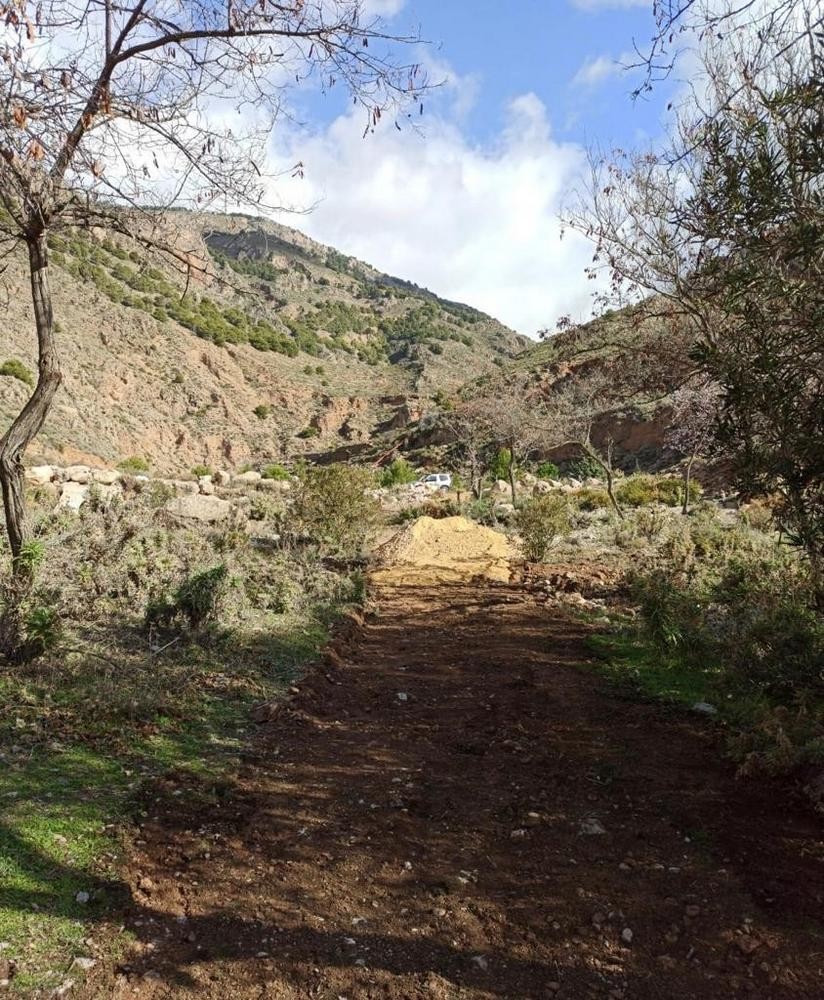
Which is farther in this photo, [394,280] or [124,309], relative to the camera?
[394,280]

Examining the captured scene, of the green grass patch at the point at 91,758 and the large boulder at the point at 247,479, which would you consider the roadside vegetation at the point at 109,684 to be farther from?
the large boulder at the point at 247,479

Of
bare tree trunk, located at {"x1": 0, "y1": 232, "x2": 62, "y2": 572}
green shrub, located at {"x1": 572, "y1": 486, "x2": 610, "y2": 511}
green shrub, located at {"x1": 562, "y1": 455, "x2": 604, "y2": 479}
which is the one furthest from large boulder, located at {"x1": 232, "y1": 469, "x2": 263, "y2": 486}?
bare tree trunk, located at {"x1": 0, "y1": 232, "x2": 62, "y2": 572}

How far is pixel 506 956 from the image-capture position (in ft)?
9.59

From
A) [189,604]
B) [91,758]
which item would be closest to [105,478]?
[189,604]

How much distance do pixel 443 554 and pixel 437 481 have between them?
70.8 feet

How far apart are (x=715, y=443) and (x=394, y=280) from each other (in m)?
112

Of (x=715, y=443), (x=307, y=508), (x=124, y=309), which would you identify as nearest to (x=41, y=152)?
(x=715, y=443)

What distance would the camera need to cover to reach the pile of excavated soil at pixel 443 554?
1345cm

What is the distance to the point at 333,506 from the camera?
13.7m

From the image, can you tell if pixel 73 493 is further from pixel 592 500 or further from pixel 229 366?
pixel 229 366

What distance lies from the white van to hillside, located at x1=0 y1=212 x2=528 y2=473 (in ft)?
42.1

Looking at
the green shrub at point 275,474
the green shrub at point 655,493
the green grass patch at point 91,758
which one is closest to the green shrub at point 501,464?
the green shrub at point 655,493

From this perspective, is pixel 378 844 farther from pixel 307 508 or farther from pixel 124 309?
pixel 124 309

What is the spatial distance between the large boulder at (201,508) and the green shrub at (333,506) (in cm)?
195
